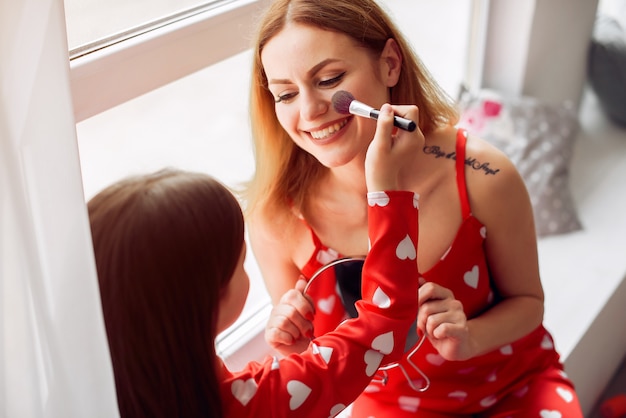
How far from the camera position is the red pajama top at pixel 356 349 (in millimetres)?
862

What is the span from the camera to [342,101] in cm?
99

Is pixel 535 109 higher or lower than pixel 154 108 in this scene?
lower

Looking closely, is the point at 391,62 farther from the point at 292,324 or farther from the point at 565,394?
the point at 565,394

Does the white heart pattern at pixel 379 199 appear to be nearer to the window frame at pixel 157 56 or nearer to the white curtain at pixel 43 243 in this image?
the white curtain at pixel 43 243

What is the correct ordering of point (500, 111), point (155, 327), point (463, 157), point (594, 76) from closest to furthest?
point (155, 327) < point (463, 157) < point (500, 111) < point (594, 76)

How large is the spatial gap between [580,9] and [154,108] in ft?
4.34

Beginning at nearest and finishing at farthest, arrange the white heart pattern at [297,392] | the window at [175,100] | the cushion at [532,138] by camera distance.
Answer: the white heart pattern at [297,392], the window at [175,100], the cushion at [532,138]

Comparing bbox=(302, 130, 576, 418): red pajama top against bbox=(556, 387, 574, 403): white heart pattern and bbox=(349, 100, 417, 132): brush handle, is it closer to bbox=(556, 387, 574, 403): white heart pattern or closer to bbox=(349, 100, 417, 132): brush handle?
bbox=(556, 387, 574, 403): white heart pattern

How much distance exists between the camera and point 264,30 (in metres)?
1.04

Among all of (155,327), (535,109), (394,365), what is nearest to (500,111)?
(535,109)

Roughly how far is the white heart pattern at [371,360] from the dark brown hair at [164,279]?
19cm

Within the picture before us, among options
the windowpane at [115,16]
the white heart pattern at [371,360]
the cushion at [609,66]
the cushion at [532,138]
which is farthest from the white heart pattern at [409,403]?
the cushion at [609,66]

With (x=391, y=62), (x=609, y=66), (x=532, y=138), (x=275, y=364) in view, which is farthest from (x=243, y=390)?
(x=609, y=66)

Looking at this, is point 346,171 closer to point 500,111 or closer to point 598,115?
point 500,111
